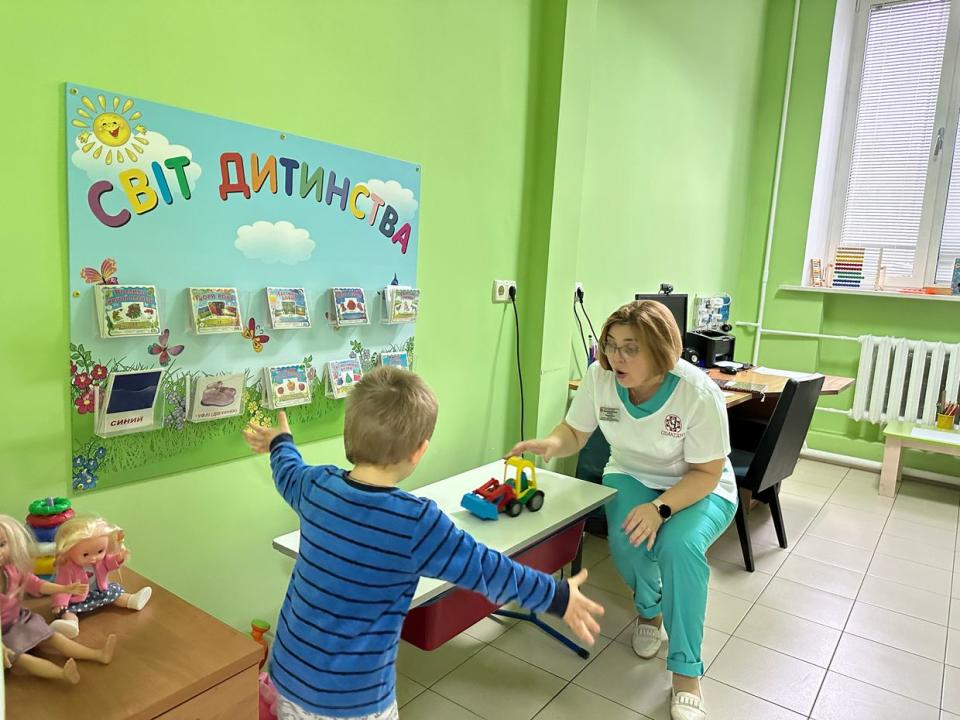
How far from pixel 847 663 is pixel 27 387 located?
101 inches

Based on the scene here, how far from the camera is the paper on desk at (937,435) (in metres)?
3.94

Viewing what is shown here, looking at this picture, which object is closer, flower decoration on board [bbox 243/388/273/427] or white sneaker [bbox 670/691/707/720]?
flower decoration on board [bbox 243/388/273/427]

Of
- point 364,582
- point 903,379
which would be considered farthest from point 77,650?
point 903,379

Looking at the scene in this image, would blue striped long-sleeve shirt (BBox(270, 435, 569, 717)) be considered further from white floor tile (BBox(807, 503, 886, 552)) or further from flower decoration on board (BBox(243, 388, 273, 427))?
white floor tile (BBox(807, 503, 886, 552))

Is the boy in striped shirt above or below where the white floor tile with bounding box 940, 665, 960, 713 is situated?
above

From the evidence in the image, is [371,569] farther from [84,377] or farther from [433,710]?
[433,710]

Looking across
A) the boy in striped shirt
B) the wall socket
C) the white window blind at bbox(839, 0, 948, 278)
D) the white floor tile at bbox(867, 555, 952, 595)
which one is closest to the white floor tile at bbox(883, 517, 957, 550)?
the white floor tile at bbox(867, 555, 952, 595)

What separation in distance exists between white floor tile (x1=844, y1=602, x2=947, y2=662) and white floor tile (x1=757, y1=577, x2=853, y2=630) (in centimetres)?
4

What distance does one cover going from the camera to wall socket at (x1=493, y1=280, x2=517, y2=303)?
104 inches

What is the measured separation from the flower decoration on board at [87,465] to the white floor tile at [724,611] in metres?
2.12

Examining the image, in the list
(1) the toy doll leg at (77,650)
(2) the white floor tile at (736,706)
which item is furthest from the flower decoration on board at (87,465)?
(2) the white floor tile at (736,706)

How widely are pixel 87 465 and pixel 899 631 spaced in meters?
2.76

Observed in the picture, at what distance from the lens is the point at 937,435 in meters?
4.05

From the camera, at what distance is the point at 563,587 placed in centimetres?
125
